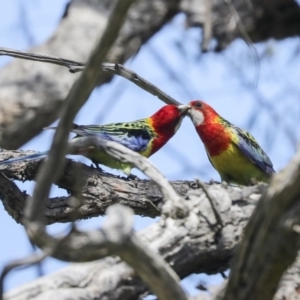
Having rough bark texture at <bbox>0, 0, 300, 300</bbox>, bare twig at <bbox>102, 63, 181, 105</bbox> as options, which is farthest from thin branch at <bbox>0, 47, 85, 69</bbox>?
rough bark texture at <bbox>0, 0, 300, 300</bbox>

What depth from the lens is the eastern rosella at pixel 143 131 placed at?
240 inches

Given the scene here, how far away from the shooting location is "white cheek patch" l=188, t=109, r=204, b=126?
6559 millimetres

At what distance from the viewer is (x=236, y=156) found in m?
6.11

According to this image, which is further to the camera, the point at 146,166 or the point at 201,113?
the point at 201,113

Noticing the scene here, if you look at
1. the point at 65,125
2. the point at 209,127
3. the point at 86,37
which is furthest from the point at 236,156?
the point at 65,125

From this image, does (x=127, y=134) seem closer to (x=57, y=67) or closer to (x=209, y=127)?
(x=209, y=127)

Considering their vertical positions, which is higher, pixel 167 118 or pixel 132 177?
pixel 167 118

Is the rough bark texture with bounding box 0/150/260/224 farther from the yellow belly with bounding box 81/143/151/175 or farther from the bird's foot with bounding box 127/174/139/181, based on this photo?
the yellow belly with bounding box 81/143/151/175

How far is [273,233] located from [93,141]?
2.83 ft

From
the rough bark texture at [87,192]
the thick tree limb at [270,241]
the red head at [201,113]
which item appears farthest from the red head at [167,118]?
the thick tree limb at [270,241]

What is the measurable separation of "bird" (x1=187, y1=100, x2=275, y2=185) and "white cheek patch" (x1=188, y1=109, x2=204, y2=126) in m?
0.22

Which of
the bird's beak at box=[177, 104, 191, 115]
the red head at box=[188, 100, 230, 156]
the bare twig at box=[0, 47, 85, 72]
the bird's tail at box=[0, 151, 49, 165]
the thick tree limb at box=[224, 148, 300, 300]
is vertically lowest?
the thick tree limb at box=[224, 148, 300, 300]

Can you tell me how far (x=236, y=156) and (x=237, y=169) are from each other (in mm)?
93

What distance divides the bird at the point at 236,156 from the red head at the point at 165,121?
50 cm
